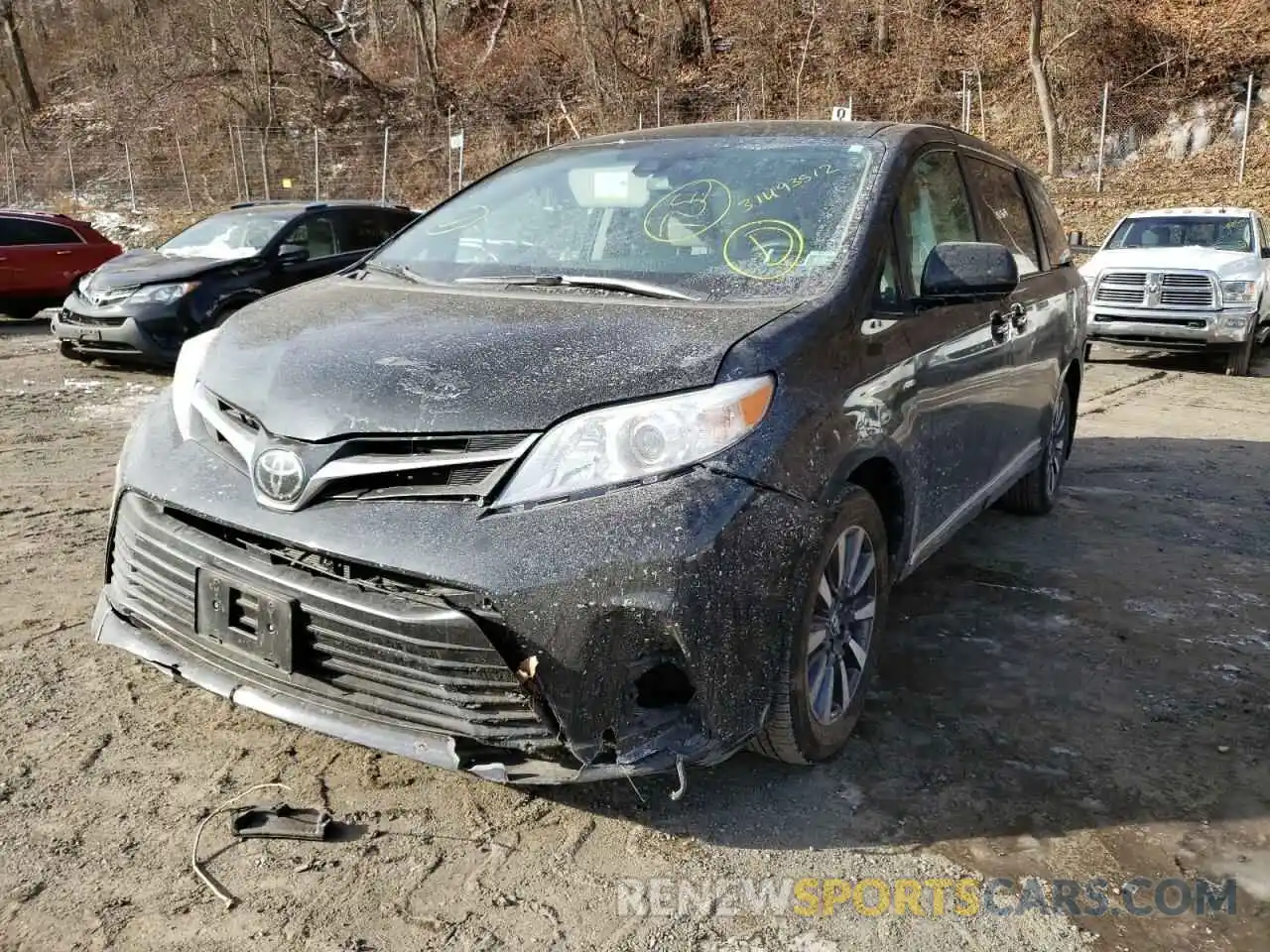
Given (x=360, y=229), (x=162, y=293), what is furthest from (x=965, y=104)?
(x=162, y=293)

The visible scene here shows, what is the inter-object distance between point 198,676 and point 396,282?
1.43 metres

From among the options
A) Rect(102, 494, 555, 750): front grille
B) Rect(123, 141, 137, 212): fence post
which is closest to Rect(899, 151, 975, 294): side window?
Rect(102, 494, 555, 750): front grille

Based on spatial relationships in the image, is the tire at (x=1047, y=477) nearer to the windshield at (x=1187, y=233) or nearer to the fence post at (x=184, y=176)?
the windshield at (x=1187, y=233)

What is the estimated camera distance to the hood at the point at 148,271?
887cm

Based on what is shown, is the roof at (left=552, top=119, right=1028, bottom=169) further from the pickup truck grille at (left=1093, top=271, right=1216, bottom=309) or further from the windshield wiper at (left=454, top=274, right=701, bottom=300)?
the pickup truck grille at (left=1093, top=271, right=1216, bottom=309)

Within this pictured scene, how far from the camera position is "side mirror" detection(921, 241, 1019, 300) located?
3131 mm

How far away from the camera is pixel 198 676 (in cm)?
250

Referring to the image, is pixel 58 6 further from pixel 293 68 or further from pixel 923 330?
pixel 923 330

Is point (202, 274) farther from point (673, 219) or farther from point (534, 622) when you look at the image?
point (534, 622)

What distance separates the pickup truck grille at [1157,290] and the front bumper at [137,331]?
9318 mm

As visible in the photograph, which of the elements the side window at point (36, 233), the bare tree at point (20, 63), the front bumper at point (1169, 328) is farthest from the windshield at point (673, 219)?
the bare tree at point (20, 63)

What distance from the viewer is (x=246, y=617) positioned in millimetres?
2373

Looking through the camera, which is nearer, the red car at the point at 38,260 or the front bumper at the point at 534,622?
the front bumper at the point at 534,622
